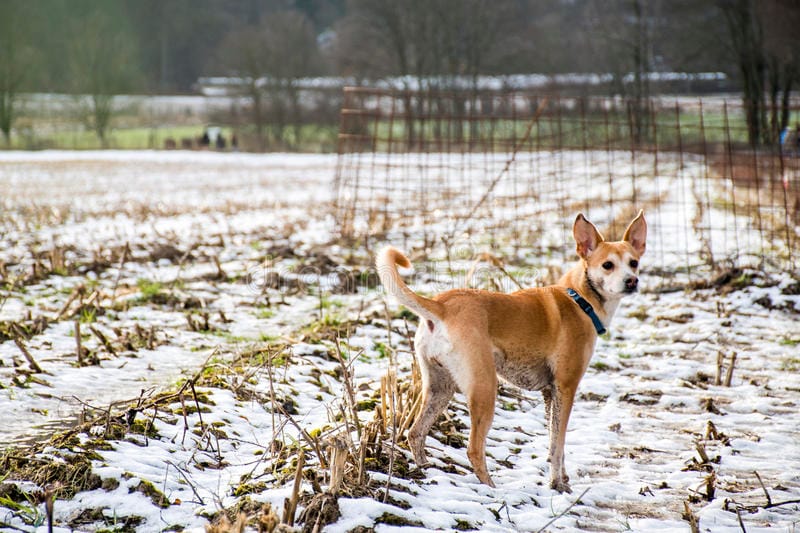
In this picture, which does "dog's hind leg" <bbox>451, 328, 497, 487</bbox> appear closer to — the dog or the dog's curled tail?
the dog

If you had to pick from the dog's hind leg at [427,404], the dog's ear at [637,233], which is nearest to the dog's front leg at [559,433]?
the dog's hind leg at [427,404]

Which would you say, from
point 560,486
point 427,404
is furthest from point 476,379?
point 560,486

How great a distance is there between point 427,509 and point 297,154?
40763 millimetres

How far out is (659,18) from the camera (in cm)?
4638

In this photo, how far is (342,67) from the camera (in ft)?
182

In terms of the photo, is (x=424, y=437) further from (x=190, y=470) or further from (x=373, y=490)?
(x=190, y=470)

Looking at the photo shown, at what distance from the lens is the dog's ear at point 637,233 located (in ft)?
16.7

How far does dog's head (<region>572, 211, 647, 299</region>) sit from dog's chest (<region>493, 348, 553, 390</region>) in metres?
0.70

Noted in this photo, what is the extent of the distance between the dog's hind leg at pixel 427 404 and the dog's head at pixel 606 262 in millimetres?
1258

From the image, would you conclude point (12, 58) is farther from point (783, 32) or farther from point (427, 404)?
point (427, 404)

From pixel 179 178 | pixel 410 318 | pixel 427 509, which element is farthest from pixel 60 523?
pixel 179 178

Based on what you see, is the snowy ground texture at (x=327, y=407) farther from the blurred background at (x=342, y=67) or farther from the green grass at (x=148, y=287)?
the blurred background at (x=342, y=67)

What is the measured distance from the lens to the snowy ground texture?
146 inches

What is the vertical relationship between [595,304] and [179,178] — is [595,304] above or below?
below
